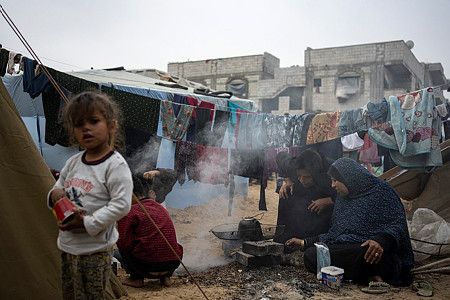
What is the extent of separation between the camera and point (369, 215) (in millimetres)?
4094

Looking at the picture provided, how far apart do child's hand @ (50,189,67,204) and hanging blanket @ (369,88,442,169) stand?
4240mm

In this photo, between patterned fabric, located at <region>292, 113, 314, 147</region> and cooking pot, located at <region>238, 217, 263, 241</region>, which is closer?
cooking pot, located at <region>238, 217, 263, 241</region>

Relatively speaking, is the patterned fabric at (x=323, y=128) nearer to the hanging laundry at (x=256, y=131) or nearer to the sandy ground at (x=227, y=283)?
the hanging laundry at (x=256, y=131)

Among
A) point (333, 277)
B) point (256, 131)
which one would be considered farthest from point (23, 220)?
point (256, 131)

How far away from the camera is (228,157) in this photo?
608cm

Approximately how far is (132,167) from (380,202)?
10.9 ft

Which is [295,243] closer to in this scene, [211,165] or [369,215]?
[369,215]

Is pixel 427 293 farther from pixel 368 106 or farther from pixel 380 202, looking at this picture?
pixel 368 106

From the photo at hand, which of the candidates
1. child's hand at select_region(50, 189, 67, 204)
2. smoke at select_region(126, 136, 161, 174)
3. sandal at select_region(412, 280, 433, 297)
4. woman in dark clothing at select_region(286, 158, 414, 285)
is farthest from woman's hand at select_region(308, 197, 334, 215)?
child's hand at select_region(50, 189, 67, 204)

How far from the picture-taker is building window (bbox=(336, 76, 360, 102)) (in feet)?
72.5

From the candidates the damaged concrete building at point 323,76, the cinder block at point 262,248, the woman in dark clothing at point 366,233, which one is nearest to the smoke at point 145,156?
the cinder block at point 262,248

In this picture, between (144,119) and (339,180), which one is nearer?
(339,180)

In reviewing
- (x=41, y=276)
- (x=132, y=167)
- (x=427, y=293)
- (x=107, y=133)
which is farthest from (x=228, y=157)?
(x=107, y=133)

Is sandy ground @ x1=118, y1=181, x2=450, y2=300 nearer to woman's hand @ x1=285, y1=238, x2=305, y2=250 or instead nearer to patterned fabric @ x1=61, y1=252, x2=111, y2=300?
woman's hand @ x1=285, y1=238, x2=305, y2=250
